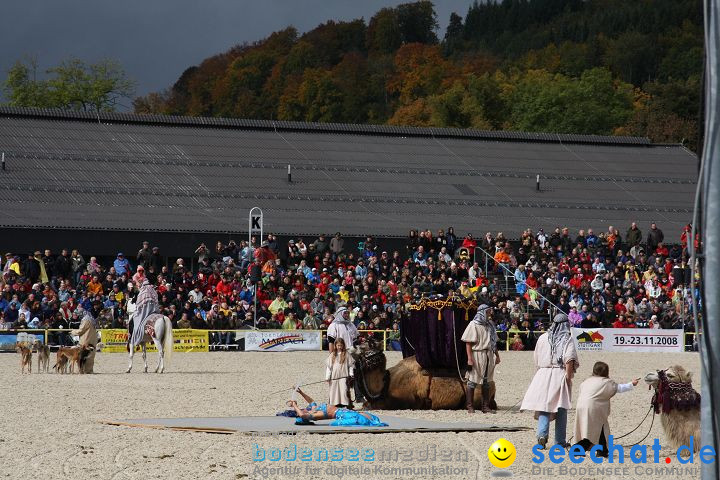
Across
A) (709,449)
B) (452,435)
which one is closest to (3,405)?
(452,435)

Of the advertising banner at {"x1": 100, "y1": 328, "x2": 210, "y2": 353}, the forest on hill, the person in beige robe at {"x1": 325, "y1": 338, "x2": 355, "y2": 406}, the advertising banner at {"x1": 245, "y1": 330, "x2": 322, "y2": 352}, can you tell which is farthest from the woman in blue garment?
the forest on hill

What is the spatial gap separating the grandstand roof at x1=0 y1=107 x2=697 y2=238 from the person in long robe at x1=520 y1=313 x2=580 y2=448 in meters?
28.1

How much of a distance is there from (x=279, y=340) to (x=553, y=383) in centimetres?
2069

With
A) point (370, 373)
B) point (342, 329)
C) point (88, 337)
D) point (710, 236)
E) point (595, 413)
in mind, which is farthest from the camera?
point (88, 337)

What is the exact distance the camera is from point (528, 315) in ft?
121

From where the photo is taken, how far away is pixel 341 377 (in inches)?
738

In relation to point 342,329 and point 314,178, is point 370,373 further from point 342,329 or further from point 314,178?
point 314,178

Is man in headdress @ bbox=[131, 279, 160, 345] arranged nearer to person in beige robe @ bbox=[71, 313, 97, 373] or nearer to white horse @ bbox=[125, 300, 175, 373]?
white horse @ bbox=[125, 300, 175, 373]

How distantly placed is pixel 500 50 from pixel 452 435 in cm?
11977

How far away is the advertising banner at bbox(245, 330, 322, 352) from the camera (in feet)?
113

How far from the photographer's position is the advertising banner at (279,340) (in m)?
34.4

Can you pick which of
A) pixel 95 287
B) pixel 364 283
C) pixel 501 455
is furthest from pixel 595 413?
pixel 364 283

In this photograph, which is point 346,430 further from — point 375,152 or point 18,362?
point 375,152

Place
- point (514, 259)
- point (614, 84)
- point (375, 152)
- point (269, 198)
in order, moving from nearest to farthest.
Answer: point (514, 259) < point (269, 198) < point (375, 152) < point (614, 84)
